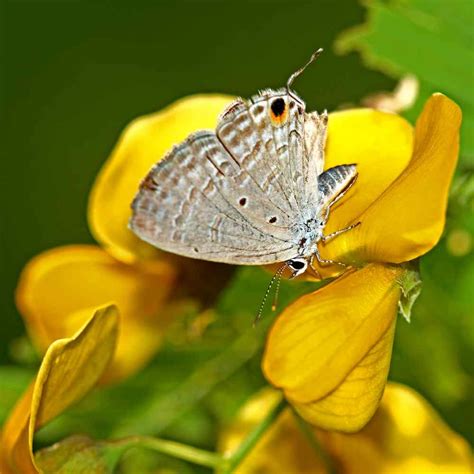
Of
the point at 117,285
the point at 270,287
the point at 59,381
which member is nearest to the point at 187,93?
the point at 117,285

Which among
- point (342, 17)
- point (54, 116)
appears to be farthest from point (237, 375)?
point (54, 116)

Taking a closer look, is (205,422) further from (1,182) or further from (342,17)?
(1,182)

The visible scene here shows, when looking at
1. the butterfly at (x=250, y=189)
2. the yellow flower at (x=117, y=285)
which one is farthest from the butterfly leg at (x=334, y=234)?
the yellow flower at (x=117, y=285)

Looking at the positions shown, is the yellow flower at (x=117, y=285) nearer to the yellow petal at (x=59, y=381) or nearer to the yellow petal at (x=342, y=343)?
the yellow petal at (x=59, y=381)

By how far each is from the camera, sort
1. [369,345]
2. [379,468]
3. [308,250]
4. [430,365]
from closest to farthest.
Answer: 1. [369,345]
2. [308,250]
3. [379,468]
4. [430,365]

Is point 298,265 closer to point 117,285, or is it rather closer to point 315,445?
point 315,445

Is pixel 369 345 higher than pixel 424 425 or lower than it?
higher

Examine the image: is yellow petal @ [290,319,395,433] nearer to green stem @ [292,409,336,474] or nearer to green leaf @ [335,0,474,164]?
green stem @ [292,409,336,474]

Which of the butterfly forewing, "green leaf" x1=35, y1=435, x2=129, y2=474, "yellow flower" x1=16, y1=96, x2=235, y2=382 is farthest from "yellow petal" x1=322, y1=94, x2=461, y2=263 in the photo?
"yellow flower" x1=16, y1=96, x2=235, y2=382
